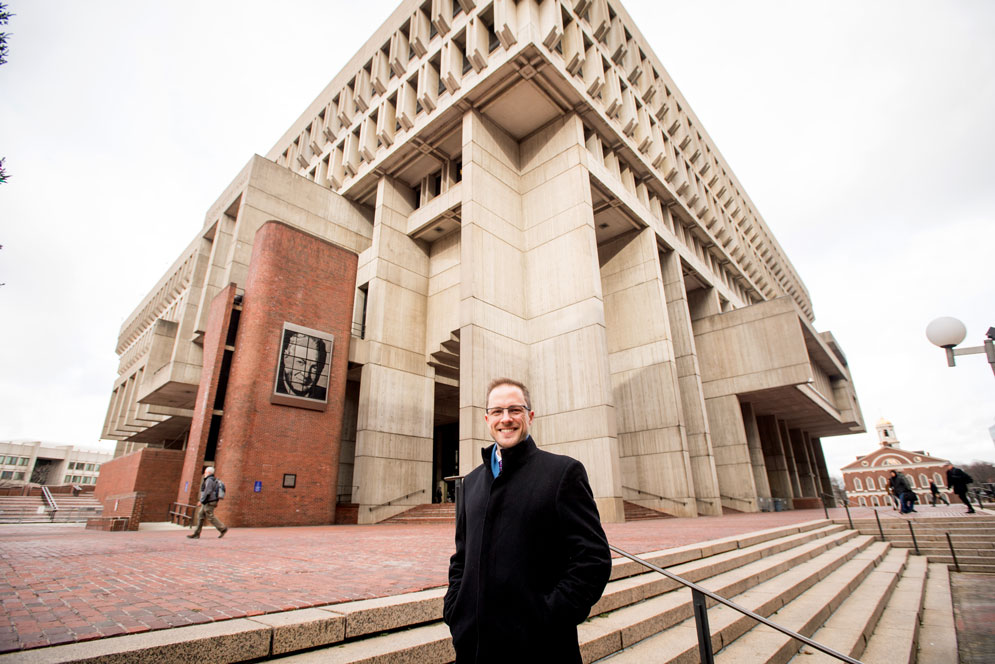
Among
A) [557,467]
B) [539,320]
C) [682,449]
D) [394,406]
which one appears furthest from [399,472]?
[557,467]

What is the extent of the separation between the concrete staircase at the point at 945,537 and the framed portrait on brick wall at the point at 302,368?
16195 millimetres

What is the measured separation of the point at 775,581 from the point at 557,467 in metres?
5.88

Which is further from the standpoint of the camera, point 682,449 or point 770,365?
point 770,365

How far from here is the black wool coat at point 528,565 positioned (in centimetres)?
157

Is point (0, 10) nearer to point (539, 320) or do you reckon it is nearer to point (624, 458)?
point (539, 320)

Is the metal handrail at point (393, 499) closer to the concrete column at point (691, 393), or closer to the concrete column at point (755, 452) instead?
the concrete column at point (691, 393)

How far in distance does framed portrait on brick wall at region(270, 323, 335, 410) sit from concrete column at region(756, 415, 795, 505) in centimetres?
2553

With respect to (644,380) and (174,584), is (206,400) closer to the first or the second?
(174,584)

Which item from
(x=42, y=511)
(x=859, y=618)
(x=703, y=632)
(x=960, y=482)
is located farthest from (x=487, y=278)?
(x=42, y=511)

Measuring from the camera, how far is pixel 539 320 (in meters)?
Answer: 18.5

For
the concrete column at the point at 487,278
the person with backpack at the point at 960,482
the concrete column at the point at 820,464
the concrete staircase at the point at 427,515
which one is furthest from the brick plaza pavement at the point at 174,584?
the concrete column at the point at 820,464

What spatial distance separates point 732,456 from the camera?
74.6ft

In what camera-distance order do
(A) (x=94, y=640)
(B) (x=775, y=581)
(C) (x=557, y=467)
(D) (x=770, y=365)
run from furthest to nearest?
(D) (x=770, y=365) → (B) (x=775, y=581) → (A) (x=94, y=640) → (C) (x=557, y=467)

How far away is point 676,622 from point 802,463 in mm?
39605
